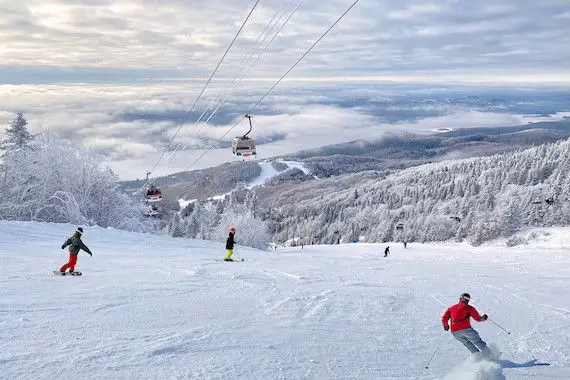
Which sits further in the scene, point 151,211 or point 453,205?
point 453,205

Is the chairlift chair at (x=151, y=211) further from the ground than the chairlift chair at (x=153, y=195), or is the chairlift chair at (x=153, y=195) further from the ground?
the chairlift chair at (x=153, y=195)

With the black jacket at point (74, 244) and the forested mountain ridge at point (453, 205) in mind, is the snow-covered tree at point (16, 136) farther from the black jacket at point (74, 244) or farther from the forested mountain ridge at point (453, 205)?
the forested mountain ridge at point (453, 205)

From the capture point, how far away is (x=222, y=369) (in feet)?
27.3

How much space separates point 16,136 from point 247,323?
132 feet

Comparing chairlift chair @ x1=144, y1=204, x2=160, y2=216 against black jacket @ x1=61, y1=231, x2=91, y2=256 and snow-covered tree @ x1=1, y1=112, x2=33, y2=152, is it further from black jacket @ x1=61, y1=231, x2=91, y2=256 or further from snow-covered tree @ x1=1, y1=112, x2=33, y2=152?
black jacket @ x1=61, y1=231, x2=91, y2=256

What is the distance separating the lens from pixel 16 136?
44.3m

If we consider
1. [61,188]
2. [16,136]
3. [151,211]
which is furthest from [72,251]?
[16,136]

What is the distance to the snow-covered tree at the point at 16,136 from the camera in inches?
1738

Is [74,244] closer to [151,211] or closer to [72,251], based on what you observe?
[72,251]

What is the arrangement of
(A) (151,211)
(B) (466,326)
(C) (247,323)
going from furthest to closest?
(A) (151,211), (C) (247,323), (B) (466,326)

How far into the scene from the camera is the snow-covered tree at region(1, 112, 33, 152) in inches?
1738

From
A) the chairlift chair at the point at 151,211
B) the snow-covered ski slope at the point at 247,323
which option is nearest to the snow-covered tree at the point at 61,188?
the chairlift chair at the point at 151,211

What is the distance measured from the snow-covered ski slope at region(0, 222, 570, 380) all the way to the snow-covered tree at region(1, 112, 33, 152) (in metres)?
26.8

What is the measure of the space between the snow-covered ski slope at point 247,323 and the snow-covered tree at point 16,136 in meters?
26.8
